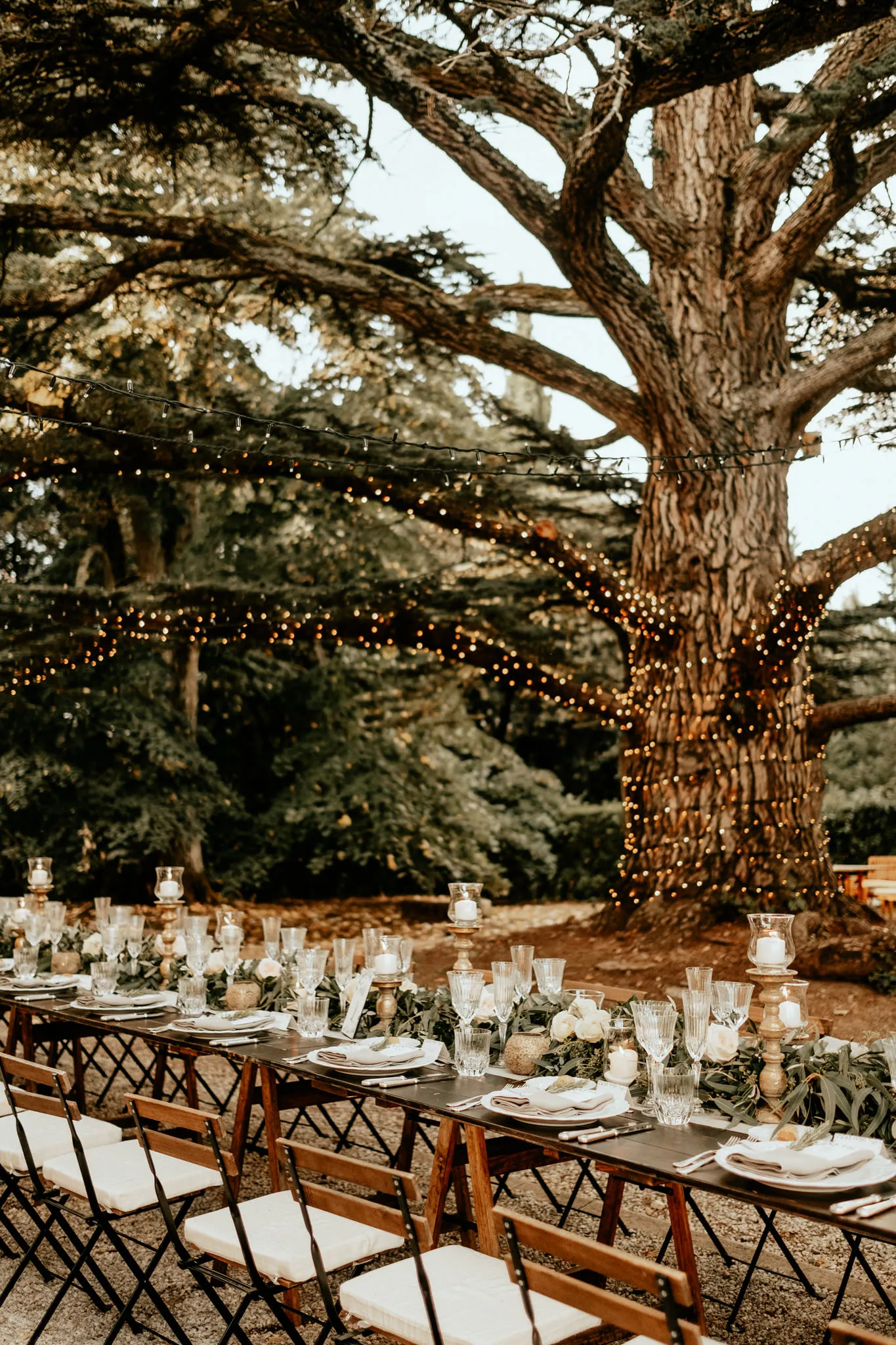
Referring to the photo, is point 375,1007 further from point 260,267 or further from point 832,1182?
point 260,267

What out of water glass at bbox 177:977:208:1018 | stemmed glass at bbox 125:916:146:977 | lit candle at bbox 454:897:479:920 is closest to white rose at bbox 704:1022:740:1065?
lit candle at bbox 454:897:479:920

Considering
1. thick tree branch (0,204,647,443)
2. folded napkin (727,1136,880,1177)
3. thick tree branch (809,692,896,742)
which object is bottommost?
folded napkin (727,1136,880,1177)

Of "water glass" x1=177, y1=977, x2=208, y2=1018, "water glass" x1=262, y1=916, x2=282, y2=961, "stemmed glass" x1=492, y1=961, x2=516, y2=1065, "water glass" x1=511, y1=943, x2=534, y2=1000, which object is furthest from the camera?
"water glass" x1=262, y1=916, x2=282, y2=961

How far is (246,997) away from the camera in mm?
4605

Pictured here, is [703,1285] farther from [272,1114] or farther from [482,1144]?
[272,1114]

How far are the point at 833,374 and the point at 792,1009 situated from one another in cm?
765

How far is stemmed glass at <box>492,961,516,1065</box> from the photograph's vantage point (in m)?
3.83

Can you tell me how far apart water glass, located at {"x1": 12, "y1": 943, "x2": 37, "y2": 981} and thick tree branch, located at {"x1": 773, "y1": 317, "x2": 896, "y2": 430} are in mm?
7198

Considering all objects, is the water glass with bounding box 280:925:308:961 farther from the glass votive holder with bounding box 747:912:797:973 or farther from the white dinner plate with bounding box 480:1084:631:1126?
the glass votive holder with bounding box 747:912:797:973

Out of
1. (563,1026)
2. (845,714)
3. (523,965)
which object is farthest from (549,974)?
(845,714)

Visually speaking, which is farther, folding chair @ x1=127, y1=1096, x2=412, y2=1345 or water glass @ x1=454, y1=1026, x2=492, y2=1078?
water glass @ x1=454, y1=1026, x2=492, y2=1078

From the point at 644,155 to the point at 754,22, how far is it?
1473 mm

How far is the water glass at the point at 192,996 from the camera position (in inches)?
175

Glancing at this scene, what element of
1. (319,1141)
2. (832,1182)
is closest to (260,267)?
(319,1141)
